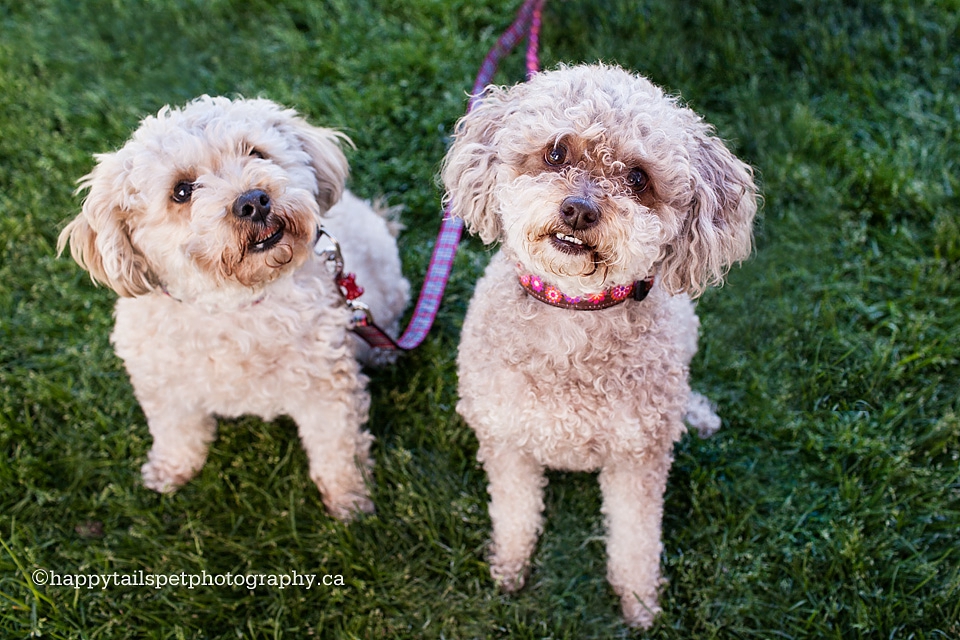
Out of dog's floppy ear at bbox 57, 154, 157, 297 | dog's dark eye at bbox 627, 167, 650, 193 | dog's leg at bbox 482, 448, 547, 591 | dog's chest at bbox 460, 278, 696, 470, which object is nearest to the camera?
dog's dark eye at bbox 627, 167, 650, 193

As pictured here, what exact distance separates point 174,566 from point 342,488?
77 cm

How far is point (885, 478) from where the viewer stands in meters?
3.46

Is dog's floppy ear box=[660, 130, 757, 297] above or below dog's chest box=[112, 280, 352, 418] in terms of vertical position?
above

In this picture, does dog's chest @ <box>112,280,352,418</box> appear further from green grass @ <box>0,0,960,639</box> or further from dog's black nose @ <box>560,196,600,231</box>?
dog's black nose @ <box>560,196,600,231</box>

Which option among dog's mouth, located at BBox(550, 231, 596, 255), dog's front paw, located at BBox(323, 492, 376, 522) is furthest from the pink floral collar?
dog's front paw, located at BBox(323, 492, 376, 522)

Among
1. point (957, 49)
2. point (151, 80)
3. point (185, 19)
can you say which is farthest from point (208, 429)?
point (957, 49)

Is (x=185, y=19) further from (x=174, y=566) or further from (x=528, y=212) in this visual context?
(x=528, y=212)

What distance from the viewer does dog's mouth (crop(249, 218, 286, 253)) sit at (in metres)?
2.91

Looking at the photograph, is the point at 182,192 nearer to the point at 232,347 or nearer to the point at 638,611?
the point at 232,347

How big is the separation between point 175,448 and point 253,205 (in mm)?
1402

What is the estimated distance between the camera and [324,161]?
3.30 meters

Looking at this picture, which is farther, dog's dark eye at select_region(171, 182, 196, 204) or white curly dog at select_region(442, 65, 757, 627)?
dog's dark eye at select_region(171, 182, 196, 204)

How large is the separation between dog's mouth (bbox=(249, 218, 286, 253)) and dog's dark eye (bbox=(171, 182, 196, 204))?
0.30m

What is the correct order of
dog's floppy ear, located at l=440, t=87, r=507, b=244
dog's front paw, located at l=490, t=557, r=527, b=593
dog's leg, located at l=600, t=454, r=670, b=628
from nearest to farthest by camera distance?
dog's floppy ear, located at l=440, t=87, r=507, b=244
dog's leg, located at l=600, t=454, r=670, b=628
dog's front paw, located at l=490, t=557, r=527, b=593
